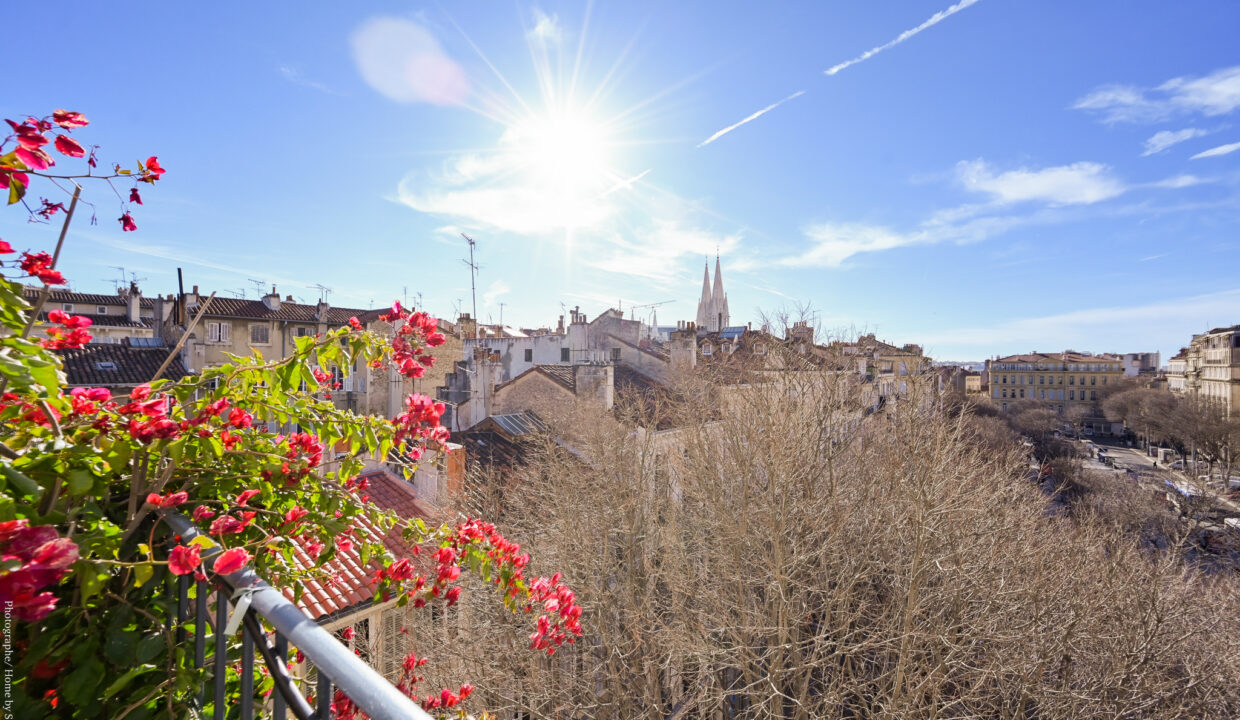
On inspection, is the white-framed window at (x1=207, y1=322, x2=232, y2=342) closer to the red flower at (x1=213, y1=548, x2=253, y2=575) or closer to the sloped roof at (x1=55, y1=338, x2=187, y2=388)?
the sloped roof at (x1=55, y1=338, x2=187, y2=388)

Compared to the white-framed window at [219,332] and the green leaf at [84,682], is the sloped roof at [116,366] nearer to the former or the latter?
the white-framed window at [219,332]

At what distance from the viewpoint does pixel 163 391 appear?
1.93 m

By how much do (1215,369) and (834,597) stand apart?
2943 inches

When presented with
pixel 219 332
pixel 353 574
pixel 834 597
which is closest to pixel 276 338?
pixel 219 332

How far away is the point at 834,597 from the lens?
396 inches

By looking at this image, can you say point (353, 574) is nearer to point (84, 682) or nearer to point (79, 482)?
point (84, 682)

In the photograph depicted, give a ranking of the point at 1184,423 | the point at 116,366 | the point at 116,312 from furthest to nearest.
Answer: the point at 1184,423 < the point at 116,312 < the point at 116,366

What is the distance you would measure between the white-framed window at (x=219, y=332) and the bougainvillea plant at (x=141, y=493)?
30137 millimetres

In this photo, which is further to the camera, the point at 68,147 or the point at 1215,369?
the point at 1215,369

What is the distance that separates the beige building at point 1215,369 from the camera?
5238cm

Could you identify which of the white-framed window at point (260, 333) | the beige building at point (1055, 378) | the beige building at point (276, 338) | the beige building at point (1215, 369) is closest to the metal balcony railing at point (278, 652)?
the beige building at point (276, 338)

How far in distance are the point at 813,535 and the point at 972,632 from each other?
267cm

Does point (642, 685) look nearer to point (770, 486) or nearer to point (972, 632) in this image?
point (770, 486)

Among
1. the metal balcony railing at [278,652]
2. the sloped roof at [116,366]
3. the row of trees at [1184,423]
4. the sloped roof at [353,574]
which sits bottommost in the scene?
the row of trees at [1184,423]
